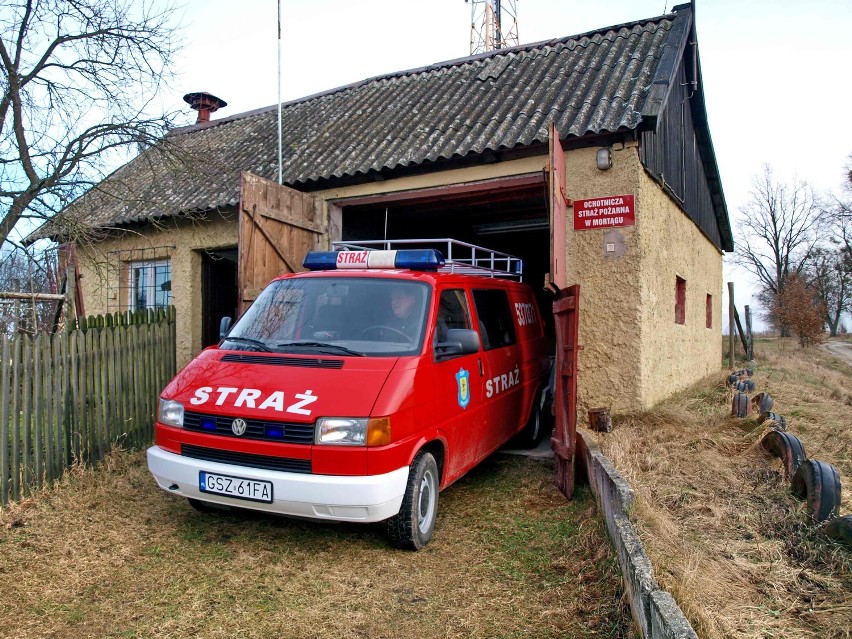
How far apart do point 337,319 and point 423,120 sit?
5660 mm

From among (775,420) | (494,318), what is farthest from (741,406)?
(494,318)

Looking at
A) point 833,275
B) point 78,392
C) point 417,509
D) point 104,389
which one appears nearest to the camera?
point 417,509

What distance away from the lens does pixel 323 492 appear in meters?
3.78

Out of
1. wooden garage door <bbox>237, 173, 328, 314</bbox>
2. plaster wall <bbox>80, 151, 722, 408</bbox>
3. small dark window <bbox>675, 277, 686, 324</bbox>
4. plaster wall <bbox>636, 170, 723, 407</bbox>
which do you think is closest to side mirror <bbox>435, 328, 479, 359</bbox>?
wooden garage door <bbox>237, 173, 328, 314</bbox>

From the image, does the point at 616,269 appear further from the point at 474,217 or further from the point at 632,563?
the point at 474,217

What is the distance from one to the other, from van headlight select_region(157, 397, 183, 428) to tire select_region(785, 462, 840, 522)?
419 cm

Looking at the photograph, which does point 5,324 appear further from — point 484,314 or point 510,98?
point 510,98

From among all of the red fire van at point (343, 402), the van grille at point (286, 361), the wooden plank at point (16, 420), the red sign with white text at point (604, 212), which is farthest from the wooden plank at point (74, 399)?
the red sign with white text at point (604, 212)

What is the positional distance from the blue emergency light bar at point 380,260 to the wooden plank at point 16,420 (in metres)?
2.50

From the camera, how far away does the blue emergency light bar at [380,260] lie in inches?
214

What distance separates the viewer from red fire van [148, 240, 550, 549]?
12.7 ft

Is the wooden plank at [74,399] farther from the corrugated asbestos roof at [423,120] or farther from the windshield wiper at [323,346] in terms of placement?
the windshield wiper at [323,346]

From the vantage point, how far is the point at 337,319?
4.84m

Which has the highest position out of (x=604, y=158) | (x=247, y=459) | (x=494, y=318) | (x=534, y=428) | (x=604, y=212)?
(x=604, y=158)
